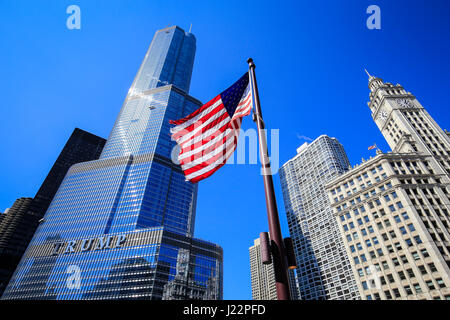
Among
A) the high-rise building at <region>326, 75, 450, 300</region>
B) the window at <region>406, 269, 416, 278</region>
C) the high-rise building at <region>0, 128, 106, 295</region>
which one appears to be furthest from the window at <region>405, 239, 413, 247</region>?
the high-rise building at <region>0, 128, 106, 295</region>

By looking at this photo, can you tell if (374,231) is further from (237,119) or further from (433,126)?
(237,119)

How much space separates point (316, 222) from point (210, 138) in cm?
12453

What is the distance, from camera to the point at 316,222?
12406 centimetres

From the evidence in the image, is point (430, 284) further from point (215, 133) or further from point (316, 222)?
point (316, 222)

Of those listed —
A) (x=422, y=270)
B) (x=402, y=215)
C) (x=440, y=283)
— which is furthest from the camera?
(x=402, y=215)

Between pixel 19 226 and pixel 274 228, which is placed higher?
pixel 19 226

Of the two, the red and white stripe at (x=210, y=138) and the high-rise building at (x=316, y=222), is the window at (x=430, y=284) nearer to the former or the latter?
the high-rise building at (x=316, y=222)

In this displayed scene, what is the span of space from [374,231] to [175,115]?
13794cm

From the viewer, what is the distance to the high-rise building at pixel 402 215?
2106 inches

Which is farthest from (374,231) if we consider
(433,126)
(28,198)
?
(28,198)

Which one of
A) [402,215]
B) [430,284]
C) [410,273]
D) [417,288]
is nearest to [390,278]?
[410,273]

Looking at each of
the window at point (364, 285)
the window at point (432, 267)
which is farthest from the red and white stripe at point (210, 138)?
the window at point (364, 285)

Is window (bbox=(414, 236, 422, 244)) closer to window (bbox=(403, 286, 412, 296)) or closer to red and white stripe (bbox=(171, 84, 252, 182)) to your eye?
window (bbox=(403, 286, 412, 296))

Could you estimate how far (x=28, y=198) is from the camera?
649 feet
